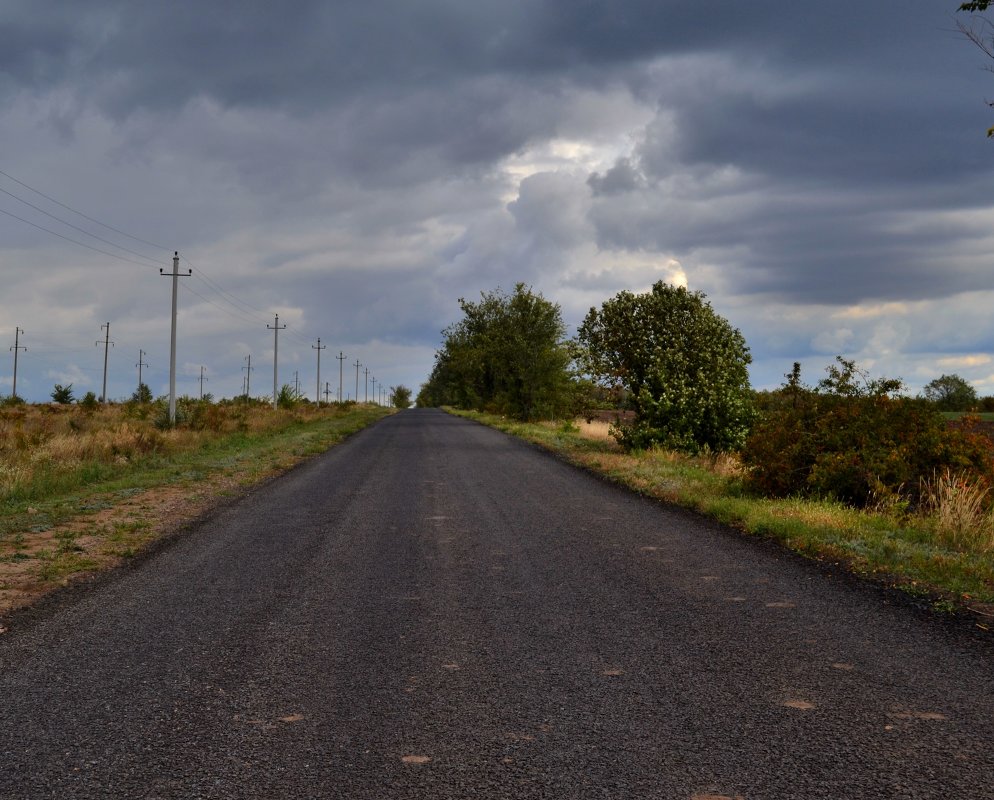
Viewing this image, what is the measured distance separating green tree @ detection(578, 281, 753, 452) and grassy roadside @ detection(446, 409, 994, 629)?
18.1 ft

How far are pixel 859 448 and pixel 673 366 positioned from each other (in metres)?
11.3

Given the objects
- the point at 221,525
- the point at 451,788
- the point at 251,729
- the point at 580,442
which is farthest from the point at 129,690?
the point at 580,442

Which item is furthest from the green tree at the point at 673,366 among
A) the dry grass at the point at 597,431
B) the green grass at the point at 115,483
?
the green grass at the point at 115,483

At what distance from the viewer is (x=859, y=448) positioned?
473 inches

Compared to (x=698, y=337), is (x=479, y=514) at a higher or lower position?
lower

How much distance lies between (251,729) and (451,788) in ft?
4.01

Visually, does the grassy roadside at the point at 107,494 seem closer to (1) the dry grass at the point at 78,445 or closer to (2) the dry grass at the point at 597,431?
(1) the dry grass at the point at 78,445

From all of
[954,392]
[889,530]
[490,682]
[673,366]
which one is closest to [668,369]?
[673,366]

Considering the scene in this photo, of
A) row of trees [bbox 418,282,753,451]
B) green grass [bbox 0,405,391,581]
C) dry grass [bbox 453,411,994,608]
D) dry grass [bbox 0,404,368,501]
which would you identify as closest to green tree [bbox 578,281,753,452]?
row of trees [bbox 418,282,753,451]

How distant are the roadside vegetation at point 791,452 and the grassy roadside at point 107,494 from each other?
777 centimetres

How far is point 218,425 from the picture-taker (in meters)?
31.3

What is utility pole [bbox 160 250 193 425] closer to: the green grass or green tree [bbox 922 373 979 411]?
the green grass

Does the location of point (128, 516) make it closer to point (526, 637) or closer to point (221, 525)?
point (221, 525)

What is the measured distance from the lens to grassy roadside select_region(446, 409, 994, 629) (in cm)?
714
